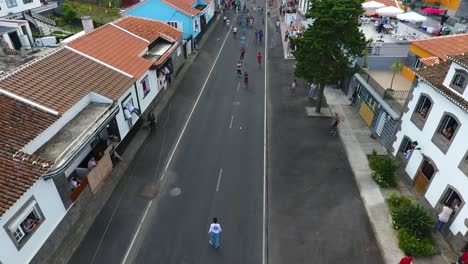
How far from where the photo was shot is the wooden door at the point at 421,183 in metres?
17.7

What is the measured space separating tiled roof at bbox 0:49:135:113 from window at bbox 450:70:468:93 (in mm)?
19283

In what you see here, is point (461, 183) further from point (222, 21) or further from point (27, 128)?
point (222, 21)

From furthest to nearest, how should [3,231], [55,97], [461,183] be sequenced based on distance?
[55,97]
[461,183]
[3,231]

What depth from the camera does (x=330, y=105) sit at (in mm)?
28016

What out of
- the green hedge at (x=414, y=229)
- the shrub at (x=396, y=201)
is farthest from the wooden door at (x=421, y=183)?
the green hedge at (x=414, y=229)

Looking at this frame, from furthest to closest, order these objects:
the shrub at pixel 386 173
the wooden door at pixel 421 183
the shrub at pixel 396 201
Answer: the shrub at pixel 386 173 → the wooden door at pixel 421 183 → the shrub at pixel 396 201

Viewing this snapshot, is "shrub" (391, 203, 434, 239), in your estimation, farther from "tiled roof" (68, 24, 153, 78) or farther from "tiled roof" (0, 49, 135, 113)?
"tiled roof" (68, 24, 153, 78)

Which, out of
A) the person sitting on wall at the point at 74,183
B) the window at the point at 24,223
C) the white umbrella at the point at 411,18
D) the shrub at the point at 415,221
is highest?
the white umbrella at the point at 411,18

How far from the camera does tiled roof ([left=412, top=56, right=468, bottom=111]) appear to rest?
15.0 m

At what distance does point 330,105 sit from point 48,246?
78.9 ft

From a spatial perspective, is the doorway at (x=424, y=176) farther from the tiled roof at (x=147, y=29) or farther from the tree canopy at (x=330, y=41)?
the tiled roof at (x=147, y=29)

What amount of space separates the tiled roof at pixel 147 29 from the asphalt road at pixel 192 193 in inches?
253

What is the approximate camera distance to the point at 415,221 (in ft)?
51.4

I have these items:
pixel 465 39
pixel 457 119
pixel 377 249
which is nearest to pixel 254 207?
pixel 377 249
